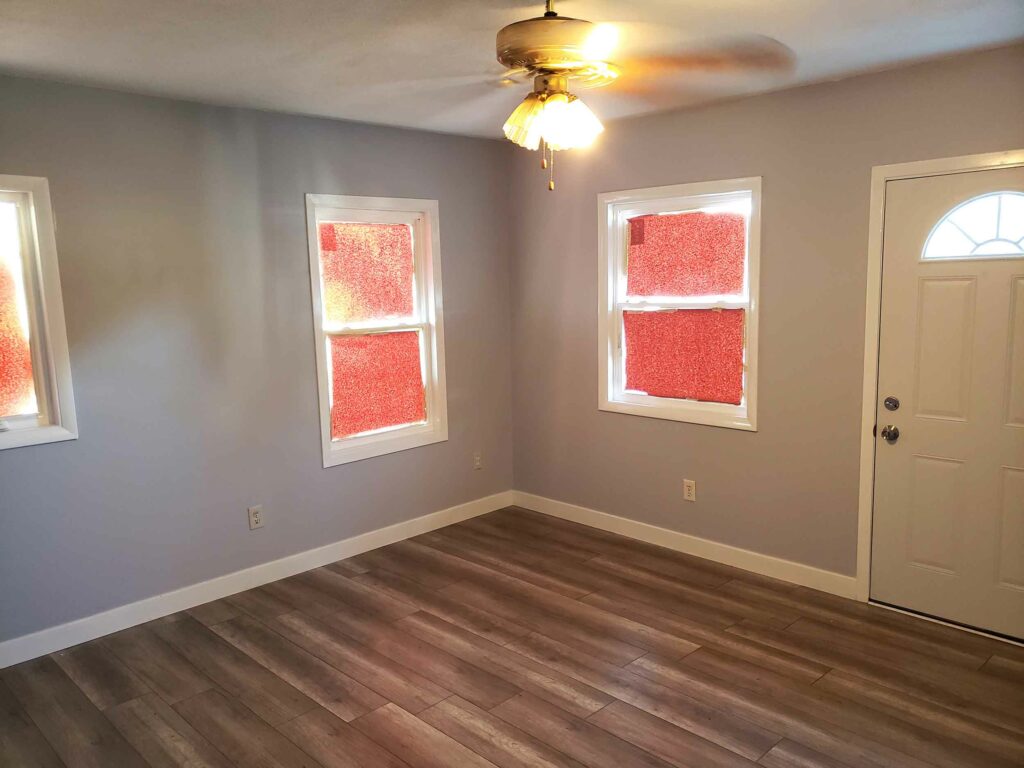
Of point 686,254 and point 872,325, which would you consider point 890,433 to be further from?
point 686,254

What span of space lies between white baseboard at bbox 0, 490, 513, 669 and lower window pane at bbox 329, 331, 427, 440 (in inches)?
25.7

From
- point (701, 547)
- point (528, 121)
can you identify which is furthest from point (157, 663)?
point (701, 547)

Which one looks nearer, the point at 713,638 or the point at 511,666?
the point at 511,666

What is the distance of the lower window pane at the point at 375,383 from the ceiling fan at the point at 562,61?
1.94 m

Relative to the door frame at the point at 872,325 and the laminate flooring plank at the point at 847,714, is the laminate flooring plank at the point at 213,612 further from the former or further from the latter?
the door frame at the point at 872,325

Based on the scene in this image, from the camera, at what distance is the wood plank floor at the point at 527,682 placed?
258 centimetres

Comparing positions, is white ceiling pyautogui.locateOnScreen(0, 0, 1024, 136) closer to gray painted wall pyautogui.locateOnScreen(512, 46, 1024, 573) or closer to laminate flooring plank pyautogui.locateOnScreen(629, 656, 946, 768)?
gray painted wall pyautogui.locateOnScreen(512, 46, 1024, 573)

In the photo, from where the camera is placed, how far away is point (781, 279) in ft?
12.3

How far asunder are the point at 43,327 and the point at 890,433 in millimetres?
3825

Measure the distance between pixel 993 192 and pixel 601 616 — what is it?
2493 mm

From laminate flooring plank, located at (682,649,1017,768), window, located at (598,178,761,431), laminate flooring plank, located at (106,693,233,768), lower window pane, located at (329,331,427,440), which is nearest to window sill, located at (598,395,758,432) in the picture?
window, located at (598,178,761,431)

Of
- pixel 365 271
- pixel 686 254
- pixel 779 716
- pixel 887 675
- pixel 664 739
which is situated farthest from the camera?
pixel 365 271

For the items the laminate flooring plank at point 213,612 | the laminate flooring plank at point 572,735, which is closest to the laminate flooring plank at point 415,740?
the laminate flooring plank at point 572,735

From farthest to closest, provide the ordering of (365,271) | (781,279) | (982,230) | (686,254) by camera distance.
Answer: (365,271), (686,254), (781,279), (982,230)
